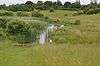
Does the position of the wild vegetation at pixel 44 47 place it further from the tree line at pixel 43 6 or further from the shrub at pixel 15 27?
the tree line at pixel 43 6

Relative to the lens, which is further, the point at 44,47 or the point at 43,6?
the point at 43,6

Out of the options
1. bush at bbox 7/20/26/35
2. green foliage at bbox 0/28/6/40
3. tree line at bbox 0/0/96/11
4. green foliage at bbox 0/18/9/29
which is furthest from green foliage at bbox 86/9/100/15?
green foliage at bbox 0/28/6/40

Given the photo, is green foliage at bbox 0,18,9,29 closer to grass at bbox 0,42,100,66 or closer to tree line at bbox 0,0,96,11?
grass at bbox 0,42,100,66

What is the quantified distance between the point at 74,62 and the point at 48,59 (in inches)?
90.8

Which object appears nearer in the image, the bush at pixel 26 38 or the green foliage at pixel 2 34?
the bush at pixel 26 38

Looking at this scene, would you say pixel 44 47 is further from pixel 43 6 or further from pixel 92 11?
pixel 43 6

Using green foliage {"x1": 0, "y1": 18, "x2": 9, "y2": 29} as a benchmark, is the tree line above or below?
below

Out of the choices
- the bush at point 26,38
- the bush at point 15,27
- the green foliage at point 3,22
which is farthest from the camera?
the green foliage at point 3,22

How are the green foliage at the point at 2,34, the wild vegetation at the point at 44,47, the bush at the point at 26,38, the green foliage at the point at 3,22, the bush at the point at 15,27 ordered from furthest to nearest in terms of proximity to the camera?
the green foliage at the point at 3,22 → the bush at the point at 15,27 → the green foliage at the point at 2,34 → the bush at the point at 26,38 → the wild vegetation at the point at 44,47

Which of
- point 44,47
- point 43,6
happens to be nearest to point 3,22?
point 44,47

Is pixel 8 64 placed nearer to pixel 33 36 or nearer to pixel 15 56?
pixel 15 56

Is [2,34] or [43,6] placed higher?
[2,34]

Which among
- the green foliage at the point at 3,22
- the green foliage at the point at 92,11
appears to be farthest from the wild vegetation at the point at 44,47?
the green foliage at the point at 92,11

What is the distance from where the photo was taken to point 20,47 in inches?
1204
